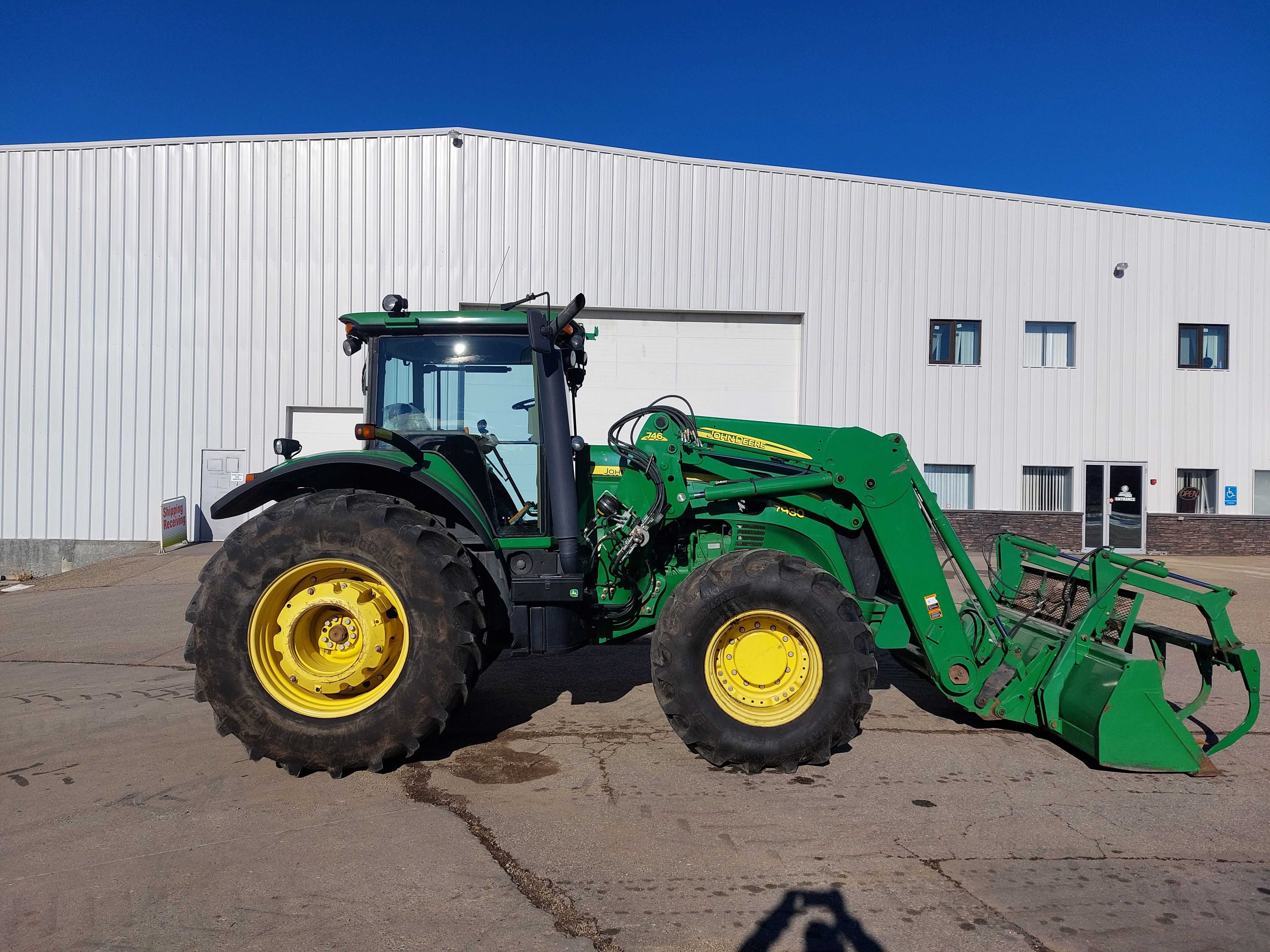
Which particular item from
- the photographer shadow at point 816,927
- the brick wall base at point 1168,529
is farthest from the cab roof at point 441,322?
the brick wall base at point 1168,529

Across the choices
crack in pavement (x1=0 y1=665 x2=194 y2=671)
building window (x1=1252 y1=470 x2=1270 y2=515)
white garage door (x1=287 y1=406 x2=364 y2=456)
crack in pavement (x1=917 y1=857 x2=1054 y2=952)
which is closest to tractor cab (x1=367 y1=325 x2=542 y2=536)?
crack in pavement (x1=917 y1=857 x2=1054 y2=952)

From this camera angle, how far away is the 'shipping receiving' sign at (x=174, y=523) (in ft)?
43.5

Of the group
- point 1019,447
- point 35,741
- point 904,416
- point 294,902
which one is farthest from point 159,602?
point 1019,447

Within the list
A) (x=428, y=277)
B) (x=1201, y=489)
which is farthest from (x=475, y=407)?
(x=1201, y=489)

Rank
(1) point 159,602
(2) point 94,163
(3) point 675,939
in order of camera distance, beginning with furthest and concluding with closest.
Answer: (2) point 94,163, (1) point 159,602, (3) point 675,939

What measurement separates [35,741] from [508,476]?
A: 3000 mm

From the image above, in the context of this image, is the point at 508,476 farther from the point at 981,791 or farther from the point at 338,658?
the point at 981,791

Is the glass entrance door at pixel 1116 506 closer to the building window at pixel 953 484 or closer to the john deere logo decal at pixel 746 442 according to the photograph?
the building window at pixel 953 484

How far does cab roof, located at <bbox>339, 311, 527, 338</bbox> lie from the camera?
14.2 feet

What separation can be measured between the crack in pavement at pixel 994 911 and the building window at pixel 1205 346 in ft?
51.5

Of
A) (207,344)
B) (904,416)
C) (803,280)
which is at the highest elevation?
(803,280)

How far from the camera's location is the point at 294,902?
2.79 m

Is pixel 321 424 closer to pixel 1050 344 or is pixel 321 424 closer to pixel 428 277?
pixel 428 277

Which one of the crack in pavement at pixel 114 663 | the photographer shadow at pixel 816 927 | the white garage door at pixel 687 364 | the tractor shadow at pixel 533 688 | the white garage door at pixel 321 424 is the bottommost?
the crack in pavement at pixel 114 663
